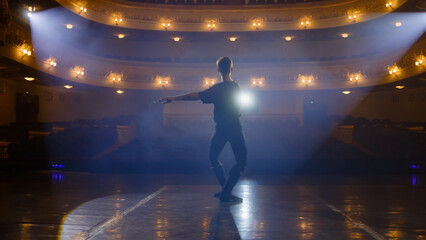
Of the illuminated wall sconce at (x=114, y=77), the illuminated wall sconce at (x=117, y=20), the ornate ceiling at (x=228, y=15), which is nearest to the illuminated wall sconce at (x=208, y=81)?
the ornate ceiling at (x=228, y=15)

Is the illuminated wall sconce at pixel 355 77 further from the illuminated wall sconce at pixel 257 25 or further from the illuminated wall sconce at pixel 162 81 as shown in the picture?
the illuminated wall sconce at pixel 162 81

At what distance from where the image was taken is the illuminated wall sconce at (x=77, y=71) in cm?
2695

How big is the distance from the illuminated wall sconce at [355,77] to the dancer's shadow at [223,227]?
87.2ft

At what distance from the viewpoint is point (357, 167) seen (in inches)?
405

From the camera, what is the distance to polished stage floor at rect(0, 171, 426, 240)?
3092 millimetres

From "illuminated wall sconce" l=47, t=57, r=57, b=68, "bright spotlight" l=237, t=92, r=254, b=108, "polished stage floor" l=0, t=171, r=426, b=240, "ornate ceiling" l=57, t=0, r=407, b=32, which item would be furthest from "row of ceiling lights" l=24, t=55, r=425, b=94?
"polished stage floor" l=0, t=171, r=426, b=240

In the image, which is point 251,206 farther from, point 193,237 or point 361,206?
point 193,237

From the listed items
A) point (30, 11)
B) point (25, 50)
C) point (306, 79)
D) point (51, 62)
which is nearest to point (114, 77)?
point (51, 62)

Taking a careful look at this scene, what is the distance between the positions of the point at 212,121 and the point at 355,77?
10.7m

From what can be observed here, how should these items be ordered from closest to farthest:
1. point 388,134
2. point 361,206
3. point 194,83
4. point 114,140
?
point 361,206 → point 388,134 → point 114,140 → point 194,83

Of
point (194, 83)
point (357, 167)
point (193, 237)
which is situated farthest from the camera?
point (194, 83)

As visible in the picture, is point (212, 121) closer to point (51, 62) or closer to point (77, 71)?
point (77, 71)

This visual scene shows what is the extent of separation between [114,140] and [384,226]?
14829 millimetres

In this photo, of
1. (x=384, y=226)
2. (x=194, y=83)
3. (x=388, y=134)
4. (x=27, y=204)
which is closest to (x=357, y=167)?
(x=388, y=134)
